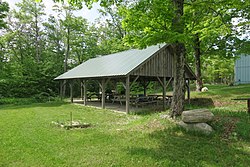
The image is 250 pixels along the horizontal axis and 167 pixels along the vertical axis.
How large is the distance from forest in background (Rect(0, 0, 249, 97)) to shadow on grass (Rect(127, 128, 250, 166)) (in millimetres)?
14798

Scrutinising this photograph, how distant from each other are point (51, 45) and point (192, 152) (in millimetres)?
35841

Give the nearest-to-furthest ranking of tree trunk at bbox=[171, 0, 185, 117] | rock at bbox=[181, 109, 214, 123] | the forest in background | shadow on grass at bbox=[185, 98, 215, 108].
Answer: rock at bbox=[181, 109, 214, 123], tree trunk at bbox=[171, 0, 185, 117], shadow on grass at bbox=[185, 98, 215, 108], the forest in background

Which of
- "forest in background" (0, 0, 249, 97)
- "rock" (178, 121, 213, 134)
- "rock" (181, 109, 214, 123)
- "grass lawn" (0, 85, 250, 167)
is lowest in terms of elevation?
"grass lawn" (0, 85, 250, 167)

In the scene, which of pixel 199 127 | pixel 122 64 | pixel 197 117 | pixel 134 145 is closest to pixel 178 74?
pixel 197 117

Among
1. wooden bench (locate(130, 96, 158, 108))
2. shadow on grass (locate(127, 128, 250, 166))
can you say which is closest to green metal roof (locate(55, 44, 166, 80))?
wooden bench (locate(130, 96, 158, 108))

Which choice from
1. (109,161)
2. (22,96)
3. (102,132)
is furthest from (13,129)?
(22,96)

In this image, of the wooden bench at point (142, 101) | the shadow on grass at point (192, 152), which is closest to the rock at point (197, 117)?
the shadow on grass at point (192, 152)

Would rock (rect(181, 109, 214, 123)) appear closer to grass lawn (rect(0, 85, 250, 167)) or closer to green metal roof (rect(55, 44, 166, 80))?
grass lawn (rect(0, 85, 250, 167))

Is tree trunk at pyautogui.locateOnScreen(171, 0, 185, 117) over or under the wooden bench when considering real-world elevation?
over

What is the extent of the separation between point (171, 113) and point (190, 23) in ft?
12.4

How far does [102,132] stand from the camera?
7.83 meters

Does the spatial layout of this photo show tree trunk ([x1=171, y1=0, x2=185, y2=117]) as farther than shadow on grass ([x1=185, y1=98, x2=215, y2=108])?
No

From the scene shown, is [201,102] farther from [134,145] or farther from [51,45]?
[51,45]

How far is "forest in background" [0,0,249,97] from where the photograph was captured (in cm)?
2217
